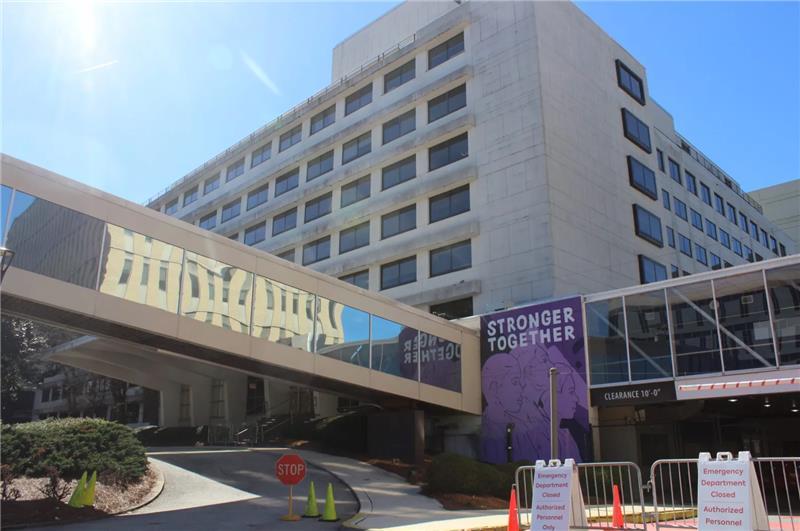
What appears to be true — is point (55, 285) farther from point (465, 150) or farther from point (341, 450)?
point (465, 150)

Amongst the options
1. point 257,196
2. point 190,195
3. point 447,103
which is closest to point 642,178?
point 447,103

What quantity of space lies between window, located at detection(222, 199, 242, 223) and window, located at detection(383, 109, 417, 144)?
59.6ft

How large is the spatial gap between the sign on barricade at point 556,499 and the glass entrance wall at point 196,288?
36.5 feet

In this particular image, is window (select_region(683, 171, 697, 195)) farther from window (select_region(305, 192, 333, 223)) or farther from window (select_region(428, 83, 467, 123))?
window (select_region(305, 192, 333, 223))

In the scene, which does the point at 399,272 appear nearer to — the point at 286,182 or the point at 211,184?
the point at 286,182

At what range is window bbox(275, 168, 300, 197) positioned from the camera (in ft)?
161

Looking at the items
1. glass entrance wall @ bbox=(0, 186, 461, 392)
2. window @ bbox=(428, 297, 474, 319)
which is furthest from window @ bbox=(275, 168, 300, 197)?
glass entrance wall @ bbox=(0, 186, 461, 392)

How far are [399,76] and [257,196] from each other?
1669cm

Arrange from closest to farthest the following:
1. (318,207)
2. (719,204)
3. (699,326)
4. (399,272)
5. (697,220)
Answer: (699,326) < (399,272) < (318,207) < (697,220) < (719,204)

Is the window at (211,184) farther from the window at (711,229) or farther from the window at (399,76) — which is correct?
the window at (711,229)

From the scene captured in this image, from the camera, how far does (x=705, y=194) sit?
174 feet

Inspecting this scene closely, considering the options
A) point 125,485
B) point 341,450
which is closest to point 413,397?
point 341,450

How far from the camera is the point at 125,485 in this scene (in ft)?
56.9

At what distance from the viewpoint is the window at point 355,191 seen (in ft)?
138
